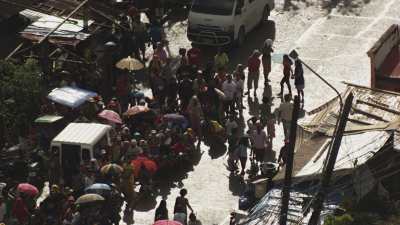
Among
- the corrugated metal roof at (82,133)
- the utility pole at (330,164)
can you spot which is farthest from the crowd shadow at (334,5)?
the utility pole at (330,164)

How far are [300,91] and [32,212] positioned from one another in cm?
920

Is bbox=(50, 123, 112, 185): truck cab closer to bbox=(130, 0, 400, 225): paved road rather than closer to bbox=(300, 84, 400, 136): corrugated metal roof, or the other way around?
bbox=(130, 0, 400, 225): paved road

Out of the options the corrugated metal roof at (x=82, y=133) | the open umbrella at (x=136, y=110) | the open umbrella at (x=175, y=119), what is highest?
the corrugated metal roof at (x=82, y=133)

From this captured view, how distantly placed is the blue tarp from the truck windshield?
6.96 m

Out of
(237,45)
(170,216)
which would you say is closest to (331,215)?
(170,216)

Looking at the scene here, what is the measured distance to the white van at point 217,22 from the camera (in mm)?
30094

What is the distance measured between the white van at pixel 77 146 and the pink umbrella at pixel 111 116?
3.04 ft

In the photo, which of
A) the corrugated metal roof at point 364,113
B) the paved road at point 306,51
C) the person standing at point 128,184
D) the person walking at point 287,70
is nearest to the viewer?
the corrugated metal roof at point 364,113

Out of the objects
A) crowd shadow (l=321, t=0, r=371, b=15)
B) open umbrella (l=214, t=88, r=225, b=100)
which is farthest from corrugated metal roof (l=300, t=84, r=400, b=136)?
crowd shadow (l=321, t=0, r=371, b=15)

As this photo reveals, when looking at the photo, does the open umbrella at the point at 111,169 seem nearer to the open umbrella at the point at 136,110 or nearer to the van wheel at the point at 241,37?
the open umbrella at the point at 136,110

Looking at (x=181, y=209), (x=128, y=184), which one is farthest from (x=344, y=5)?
(x=181, y=209)

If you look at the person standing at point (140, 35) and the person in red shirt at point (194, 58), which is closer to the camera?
the person in red shirt at point (194, 58)

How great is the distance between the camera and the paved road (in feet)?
72.6

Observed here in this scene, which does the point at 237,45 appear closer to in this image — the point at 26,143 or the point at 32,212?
the point at 26,143
